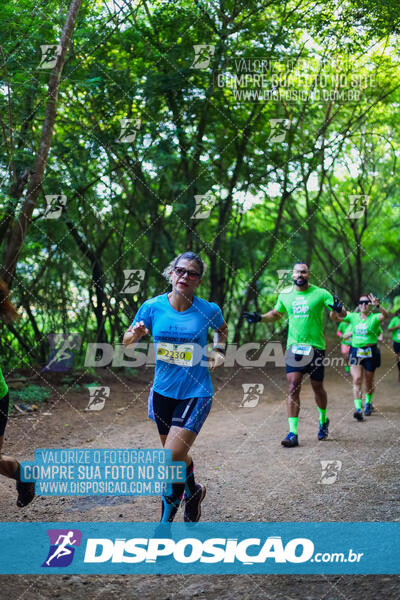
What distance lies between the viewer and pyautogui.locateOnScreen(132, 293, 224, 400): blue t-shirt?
4293 mm

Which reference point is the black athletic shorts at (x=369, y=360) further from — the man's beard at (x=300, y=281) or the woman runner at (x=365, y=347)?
the man's beard at (x=300, y=281)

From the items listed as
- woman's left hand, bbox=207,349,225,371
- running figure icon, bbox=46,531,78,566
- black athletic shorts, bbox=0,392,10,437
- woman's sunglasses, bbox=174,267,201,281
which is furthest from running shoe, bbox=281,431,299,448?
black athletic shorts, bbox=0,392,10,437

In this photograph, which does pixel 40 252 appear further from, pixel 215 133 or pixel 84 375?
pixel 215 133

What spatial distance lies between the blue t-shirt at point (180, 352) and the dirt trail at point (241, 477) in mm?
1176

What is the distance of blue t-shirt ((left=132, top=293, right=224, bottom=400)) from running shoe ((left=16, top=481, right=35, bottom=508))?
4.11 ft

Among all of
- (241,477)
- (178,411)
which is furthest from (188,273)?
(241,477)

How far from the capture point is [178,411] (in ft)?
14.1

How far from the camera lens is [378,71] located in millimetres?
14484

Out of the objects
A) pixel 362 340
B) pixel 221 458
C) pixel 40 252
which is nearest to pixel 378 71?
pixel 362 340

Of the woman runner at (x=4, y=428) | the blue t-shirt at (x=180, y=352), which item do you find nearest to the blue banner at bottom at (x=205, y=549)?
the woman runner at (x=4, y=428)

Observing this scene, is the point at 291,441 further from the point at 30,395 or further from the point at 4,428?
the point at 30,395

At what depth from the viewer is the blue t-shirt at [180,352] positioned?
4.29 metres

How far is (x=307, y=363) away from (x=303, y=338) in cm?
30

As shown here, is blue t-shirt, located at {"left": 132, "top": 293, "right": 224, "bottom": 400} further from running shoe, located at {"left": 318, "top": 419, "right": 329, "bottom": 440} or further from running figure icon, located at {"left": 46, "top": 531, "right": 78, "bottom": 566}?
running shoe, located at {"left": 318, "top": 419, "right": 329, "bottom": 440}
